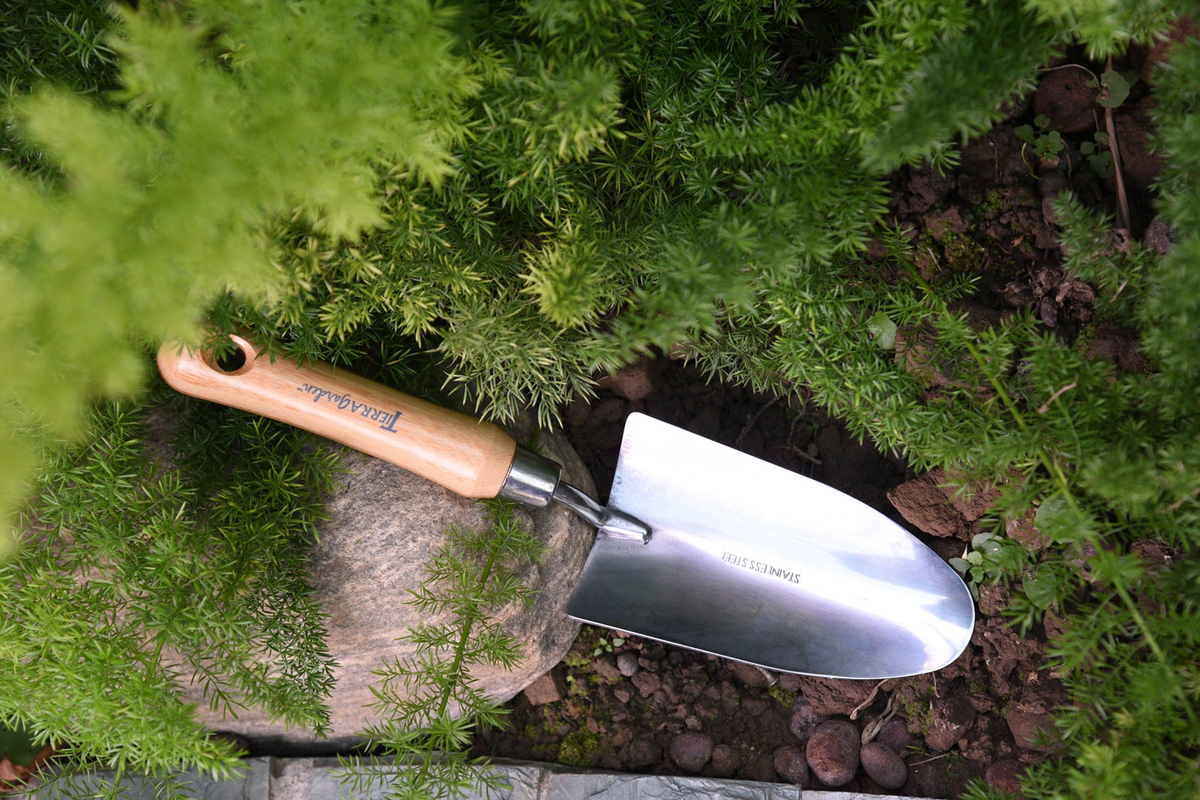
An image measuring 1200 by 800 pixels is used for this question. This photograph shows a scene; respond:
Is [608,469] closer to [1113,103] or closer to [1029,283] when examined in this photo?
[1029,283]

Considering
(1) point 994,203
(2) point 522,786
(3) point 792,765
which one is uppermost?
(1) point 994,203

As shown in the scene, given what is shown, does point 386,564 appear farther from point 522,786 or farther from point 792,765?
point 792,765

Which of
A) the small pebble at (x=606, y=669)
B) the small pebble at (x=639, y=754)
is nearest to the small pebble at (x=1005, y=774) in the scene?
the small pebble at (x=639, y=754)

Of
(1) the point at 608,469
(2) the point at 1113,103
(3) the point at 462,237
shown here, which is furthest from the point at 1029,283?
(3) the point at 462,237

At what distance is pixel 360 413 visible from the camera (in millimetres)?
1248

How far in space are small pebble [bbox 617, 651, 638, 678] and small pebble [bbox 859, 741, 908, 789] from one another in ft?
1.59

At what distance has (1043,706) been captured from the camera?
1.36 meters

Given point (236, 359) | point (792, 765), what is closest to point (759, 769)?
point (792, 765)

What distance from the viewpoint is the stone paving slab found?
1.49 meters

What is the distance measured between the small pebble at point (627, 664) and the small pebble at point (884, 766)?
484mm

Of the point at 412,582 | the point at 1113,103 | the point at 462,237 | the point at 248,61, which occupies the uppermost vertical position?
the point at 1113,103

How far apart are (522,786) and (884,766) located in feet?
2.36

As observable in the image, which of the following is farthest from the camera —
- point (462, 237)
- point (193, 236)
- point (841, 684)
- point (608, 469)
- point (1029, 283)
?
point (608, 469)

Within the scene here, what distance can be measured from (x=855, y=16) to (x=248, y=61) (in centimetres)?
96
